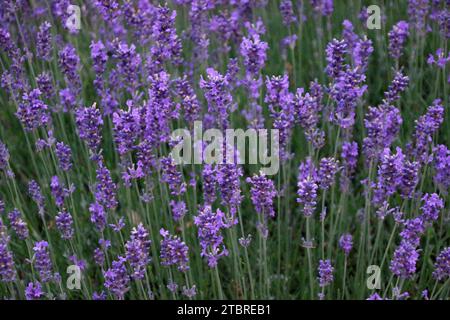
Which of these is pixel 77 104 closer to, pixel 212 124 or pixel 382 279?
pixel 212 124

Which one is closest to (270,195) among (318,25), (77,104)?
(77,104)

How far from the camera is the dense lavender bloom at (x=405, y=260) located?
2384 millimetres

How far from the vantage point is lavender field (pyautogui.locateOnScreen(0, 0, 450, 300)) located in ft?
8.41

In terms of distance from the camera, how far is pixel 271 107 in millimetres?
2723

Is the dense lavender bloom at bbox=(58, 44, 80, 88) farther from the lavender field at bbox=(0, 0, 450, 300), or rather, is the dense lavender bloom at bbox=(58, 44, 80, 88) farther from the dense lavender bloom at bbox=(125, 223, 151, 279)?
the dense lavender bloom at bbox=(125, 223, 151, 279)

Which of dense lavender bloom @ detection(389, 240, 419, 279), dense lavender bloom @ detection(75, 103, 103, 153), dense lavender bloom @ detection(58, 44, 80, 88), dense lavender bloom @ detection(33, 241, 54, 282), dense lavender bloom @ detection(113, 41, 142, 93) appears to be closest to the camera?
dense lavender bloom @ detection(389, 240, 419, 279)

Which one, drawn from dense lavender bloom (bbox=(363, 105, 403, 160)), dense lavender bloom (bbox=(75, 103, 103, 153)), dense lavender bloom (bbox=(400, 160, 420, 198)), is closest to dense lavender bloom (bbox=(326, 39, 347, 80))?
dense lavender bloom (bbox=(363, 105, 403, 160))

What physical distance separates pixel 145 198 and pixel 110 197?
0.16m

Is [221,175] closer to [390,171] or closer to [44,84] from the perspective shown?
[390,171]

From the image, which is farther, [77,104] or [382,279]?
[77,104]

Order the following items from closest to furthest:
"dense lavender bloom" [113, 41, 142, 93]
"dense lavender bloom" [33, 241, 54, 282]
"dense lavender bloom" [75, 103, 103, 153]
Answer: "dense lavender bloom" [33, 241, 54, 282] < "dense lavender bloom" [75, 103, 103, 153] < "dense lavender bloom" [113, 41, 142, 93]

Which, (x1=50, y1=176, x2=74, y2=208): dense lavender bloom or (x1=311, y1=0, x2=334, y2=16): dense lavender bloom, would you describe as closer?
(x1=50, y1=176, x2=74, y2=208): dense lavender bloom

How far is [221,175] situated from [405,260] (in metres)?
0.73

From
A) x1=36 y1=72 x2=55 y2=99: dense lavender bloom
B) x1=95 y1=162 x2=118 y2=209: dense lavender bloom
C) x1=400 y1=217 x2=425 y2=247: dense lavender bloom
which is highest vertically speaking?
x1=36 y1=72 x2=55 y2=99: dense lavender bloom
